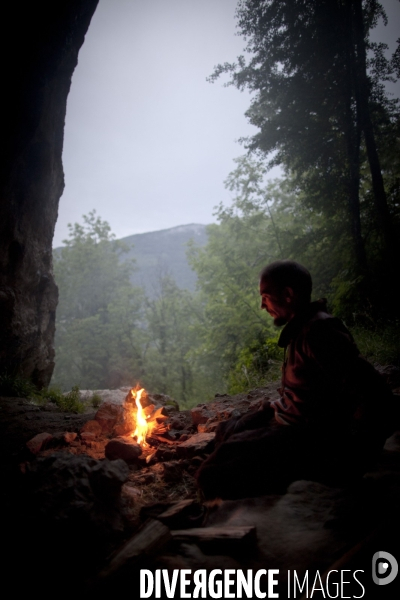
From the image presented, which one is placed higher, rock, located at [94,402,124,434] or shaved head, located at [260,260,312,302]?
shaved head, located at [260,260,312,302]

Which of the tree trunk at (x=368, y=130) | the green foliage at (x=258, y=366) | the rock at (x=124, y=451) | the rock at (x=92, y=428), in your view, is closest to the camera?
the rock at (x=124, y=451)

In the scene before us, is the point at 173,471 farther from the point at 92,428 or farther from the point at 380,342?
the point at 380,342

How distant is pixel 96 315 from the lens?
2922 centimetres

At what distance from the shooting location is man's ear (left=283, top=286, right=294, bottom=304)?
84.0 inches

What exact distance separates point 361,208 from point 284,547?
32.1 feet

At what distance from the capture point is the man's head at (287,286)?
213cm

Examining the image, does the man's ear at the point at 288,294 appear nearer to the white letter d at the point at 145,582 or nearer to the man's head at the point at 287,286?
the man's head at the point at 287,286

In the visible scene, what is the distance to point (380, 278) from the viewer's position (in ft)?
25.7

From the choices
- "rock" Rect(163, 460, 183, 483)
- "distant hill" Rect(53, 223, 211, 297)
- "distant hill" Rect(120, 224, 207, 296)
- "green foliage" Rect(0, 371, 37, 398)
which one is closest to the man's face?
"rock" Rect(163, 460, 183, 483)

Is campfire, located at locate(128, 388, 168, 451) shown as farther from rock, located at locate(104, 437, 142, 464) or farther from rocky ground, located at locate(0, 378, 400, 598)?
rocky ground, located at locate(0, 378, 400, 598)

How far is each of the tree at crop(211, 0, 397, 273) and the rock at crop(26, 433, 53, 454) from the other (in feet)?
27.5

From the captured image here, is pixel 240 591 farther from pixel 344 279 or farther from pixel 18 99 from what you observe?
pixel 344 279

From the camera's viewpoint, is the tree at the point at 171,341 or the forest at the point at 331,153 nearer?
the forest at the point at 331,153

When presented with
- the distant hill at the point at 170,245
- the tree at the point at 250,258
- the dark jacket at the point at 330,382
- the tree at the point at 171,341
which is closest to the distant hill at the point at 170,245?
the distant hill at the point at 170,245
